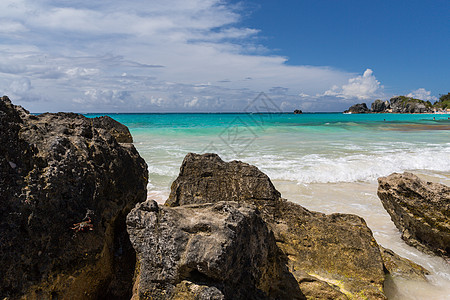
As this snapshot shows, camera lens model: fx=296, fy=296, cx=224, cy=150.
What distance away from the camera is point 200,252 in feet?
7.45

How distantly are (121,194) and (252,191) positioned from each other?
1.81 metres

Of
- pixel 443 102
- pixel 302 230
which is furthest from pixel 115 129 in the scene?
pixel 443 102

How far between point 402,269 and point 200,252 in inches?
127

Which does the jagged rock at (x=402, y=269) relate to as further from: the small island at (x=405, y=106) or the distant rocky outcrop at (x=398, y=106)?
the distant rocky outcrop at (x=398, y=106)

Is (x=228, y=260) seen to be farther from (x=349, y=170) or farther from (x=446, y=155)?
(x=446, y=155)

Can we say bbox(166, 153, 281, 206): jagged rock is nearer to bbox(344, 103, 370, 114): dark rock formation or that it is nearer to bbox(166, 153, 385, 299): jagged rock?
bbox(166, 153, 385, 299): jagged rock

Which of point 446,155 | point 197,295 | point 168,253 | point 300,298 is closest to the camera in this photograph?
point 197,295

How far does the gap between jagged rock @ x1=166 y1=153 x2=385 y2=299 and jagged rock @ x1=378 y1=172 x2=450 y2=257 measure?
1.53 meters

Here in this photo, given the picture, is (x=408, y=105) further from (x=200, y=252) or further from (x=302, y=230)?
(x=200, y=252)

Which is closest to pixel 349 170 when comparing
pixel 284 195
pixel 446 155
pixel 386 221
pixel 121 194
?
pixel 284 195

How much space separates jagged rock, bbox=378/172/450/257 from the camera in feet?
15.8

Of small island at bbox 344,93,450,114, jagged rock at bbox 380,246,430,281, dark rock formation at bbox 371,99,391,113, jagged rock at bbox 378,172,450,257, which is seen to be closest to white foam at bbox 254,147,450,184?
jagged rock at bbox 378,172,450,257

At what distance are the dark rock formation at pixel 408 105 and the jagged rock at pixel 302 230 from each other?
448 ft

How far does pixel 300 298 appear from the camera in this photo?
9.97ft
